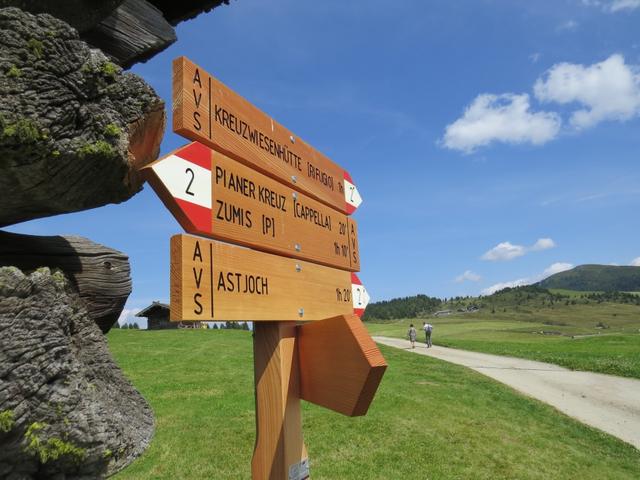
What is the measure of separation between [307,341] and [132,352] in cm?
1840

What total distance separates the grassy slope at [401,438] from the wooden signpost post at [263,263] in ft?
13.1

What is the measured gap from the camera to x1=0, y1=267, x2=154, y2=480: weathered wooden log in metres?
1.50

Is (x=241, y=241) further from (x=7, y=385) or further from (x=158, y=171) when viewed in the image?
(x=7, y=385)

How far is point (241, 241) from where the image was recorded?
102 inches

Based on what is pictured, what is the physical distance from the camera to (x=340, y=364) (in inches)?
103

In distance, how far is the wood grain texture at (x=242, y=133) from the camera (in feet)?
7.82

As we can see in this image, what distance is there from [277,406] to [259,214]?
117 cm

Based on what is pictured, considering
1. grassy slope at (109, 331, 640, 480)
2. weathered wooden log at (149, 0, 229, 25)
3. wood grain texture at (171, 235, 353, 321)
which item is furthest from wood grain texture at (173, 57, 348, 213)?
grassy slope at (109, 331, 640, 480)

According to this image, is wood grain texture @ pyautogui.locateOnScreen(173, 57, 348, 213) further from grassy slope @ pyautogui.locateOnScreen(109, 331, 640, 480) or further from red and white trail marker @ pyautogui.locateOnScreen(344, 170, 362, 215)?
grassy slope @ pyautogui.locateOnScreen(109, 331, 640, 480)

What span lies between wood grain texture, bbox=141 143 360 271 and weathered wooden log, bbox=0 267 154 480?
669mm

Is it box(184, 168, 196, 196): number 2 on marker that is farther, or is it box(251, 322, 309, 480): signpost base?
box(251, 322, 309, 480): signpost base

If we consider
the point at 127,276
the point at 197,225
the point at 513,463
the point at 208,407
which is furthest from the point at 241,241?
the point at 208,407

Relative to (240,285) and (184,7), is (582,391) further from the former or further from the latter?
(184,7)

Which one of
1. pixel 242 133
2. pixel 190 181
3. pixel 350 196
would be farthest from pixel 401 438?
pixel 190 181
